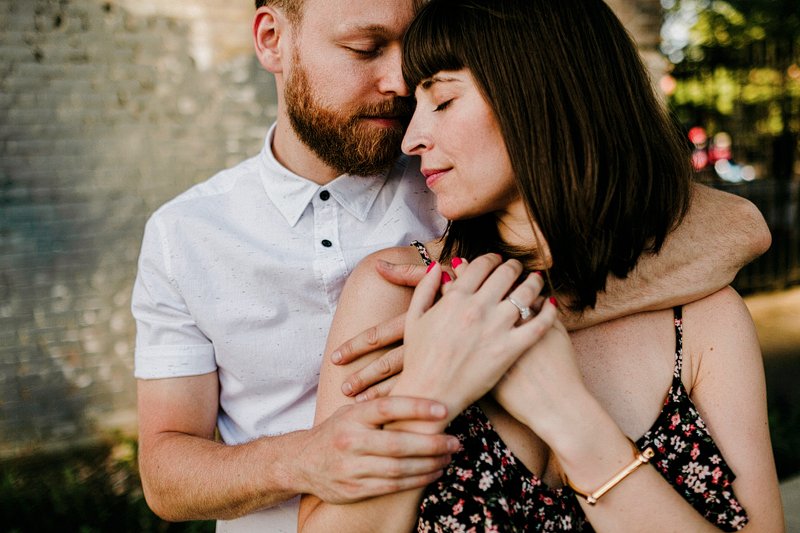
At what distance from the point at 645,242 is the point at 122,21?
3577 mm

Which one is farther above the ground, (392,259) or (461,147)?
(461,147)

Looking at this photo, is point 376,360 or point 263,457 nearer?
point 376,360

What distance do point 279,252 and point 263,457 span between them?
613 mm

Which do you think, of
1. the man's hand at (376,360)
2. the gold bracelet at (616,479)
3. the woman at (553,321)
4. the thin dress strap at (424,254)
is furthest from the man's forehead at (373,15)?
the gold bracelet at (616,479)

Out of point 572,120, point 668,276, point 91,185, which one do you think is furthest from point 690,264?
point 91,185

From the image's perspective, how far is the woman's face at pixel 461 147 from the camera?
163 cm

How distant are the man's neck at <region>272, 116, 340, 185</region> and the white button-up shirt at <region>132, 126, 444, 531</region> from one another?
0.07m

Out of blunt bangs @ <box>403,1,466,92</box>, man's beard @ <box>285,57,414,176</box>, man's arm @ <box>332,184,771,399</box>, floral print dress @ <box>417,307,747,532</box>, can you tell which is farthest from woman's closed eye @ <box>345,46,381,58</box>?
floral print dress @ <box>417,307,747,532</box>

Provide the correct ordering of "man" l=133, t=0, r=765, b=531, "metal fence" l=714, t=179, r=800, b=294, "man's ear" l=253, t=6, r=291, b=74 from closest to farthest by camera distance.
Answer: "man" l=133, t=0, r=765, b=531 < "man's ear" l=253, t=6, r=291, b=74 < "metal fence" l=714, t=179, r=800, b=294

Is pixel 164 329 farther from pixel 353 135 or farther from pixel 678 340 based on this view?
pixel 678 340

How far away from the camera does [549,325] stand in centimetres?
142

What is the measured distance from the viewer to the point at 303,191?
2.07 m

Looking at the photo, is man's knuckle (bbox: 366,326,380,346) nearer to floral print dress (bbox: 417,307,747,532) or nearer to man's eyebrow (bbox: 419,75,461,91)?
floral print dress (bbox: 417,307,747,532)

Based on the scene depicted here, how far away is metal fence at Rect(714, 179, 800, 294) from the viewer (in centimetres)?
745
